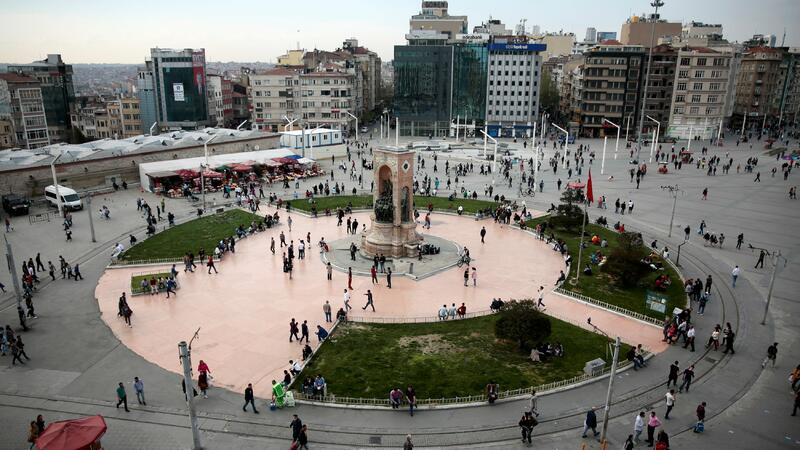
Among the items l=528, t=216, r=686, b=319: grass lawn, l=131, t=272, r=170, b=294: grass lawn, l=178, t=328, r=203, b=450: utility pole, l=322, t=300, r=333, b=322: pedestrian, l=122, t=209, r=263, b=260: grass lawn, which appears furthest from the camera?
l=122, t=209, r=263, b=260: grass lawn

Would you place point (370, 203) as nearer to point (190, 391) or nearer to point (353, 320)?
point (353, 320)

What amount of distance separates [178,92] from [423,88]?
137ft

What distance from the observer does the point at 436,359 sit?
2145 cm

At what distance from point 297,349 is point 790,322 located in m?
22.4

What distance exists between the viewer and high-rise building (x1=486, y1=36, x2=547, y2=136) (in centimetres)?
9531

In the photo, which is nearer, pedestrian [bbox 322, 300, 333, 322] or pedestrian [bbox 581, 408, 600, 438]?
pedestrian [bbox 581, 408, 600, 438]

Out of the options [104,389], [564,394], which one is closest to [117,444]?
[104,389]

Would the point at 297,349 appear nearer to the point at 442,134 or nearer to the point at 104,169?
the point at 104,169

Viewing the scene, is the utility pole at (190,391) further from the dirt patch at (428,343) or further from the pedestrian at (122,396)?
the dirt patch at (428,343)

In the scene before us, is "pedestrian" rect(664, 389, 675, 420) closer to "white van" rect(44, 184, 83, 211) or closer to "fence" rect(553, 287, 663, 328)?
"fence" rect(553, 287, 663, 328)

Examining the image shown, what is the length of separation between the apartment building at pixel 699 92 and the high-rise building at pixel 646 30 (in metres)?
20.8

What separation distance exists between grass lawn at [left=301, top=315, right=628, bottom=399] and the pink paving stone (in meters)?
1.58

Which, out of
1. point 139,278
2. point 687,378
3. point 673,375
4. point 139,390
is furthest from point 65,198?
point 687,378

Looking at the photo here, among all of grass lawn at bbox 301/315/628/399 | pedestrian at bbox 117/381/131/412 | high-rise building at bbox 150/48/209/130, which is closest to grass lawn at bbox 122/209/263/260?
grass lawn at bbox 301/315/628/399
